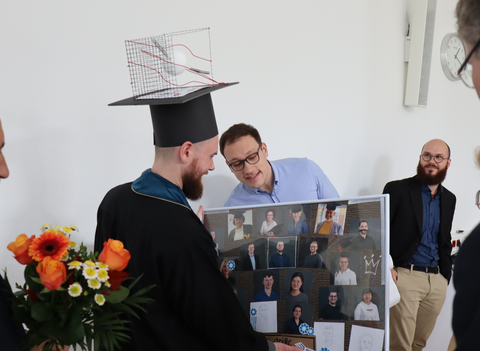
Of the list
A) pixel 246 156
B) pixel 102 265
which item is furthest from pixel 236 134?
pixel 102 265

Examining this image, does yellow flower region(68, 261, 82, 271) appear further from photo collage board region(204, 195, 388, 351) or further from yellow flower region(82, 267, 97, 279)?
photo collage board region(204, 195, 388, 351)

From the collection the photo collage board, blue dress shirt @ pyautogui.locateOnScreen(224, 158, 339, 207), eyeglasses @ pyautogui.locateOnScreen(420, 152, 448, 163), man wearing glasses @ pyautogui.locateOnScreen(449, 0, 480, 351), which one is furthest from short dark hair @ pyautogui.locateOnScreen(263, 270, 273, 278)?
eyeglasses @ pyautogui.locateOnScreen(420, 152, 448, 163)

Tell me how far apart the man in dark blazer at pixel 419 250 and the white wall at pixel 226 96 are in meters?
0.53

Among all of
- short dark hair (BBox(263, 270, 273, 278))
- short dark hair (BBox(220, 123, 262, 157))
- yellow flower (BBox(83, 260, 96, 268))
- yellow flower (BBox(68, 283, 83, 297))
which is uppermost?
short dark hair (BBox(220, 123, 262, 157))

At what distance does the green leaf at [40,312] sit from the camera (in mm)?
1210

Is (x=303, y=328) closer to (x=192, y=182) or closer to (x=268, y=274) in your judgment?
(x=268, y=274)

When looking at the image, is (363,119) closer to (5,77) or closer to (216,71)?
(216,71)

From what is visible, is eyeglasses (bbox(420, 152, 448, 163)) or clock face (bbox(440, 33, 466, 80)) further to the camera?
clock face (bbox(440, 33, 466, 80))

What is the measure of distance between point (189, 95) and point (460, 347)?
1.36 metres

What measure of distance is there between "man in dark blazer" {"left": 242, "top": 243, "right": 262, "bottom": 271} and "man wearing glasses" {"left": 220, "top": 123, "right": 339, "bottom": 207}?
1.87 feet

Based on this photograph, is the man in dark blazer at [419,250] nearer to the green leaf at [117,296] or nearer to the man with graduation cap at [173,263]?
the man with graduation cap at [173,263]

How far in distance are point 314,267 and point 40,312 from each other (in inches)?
48.9

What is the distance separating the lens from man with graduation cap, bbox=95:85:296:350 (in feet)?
5.43

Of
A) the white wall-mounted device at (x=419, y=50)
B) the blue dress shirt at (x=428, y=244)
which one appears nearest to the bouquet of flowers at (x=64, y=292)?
the blue dress shirt at (x=428, y=244)
